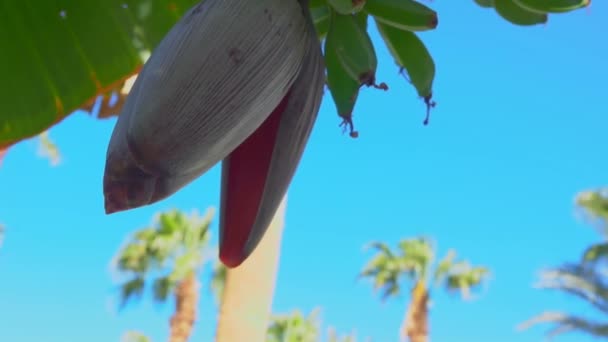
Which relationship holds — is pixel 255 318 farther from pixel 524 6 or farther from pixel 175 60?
pixel 175 60

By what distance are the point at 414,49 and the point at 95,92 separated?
47cm

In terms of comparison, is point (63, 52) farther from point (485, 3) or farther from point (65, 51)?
point (485, 3)

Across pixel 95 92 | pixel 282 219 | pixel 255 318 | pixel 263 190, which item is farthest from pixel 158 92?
pixel 255 318

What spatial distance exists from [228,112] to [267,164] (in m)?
0.13

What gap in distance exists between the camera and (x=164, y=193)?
0.52 m

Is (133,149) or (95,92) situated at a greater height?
(95,92)

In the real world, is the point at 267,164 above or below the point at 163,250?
below

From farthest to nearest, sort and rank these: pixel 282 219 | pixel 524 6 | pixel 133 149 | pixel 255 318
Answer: pixel 255 318
pixel 282 219
pixel 524 6
pixel 133 149

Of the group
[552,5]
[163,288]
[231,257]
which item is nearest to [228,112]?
[231,257]

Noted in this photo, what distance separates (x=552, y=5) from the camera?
2.68 feet

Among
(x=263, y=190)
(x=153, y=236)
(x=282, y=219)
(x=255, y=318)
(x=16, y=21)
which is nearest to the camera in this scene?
(x=263, y=190)

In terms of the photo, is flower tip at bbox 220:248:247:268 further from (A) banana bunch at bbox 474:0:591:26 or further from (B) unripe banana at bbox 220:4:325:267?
(A) banana bunch at bbox 474:0:591:26

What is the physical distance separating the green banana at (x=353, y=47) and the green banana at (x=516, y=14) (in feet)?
0.63

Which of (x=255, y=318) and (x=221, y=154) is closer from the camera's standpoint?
(x=221, y=154)
